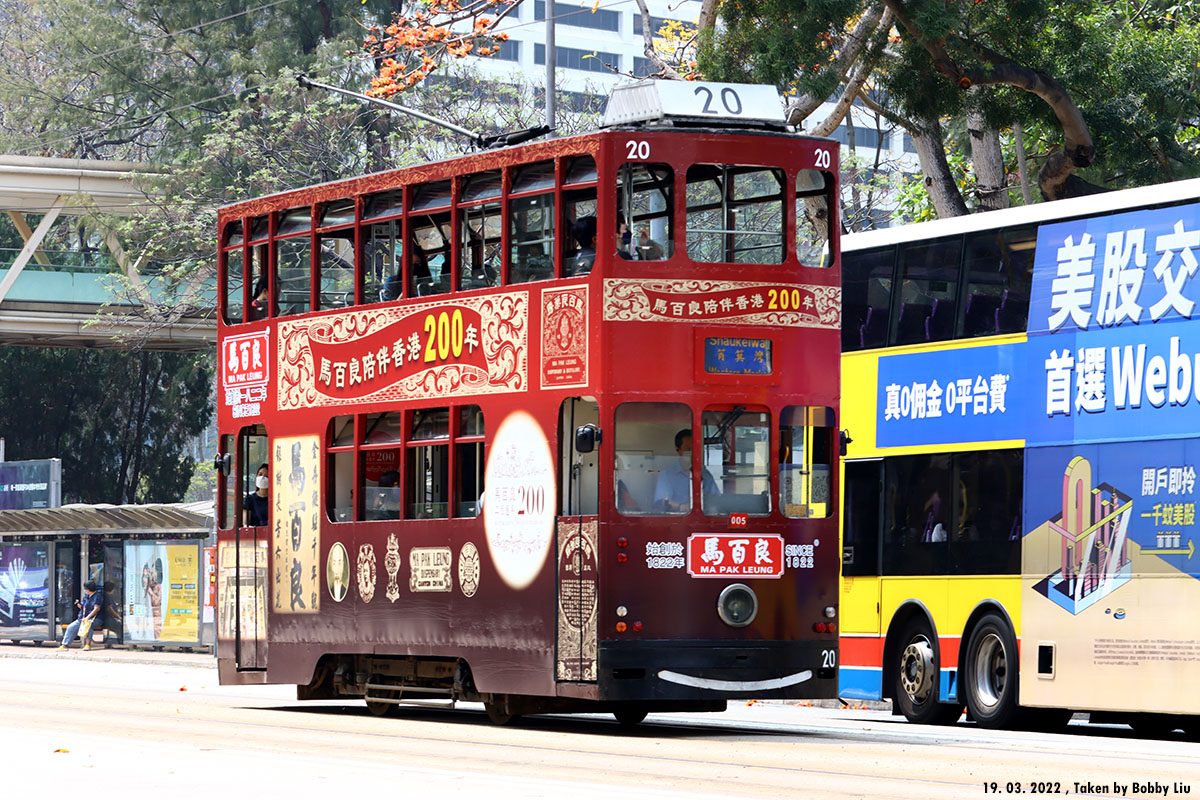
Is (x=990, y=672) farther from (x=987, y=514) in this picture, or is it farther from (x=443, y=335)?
(x=443, y=335)

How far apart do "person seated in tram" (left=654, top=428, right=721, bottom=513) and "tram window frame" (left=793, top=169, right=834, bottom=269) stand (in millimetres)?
1819

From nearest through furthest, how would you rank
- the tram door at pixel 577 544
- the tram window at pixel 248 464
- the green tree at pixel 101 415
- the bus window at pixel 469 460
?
the tram door at pixel 577 544 < the bus window at pixel 469 460 < the tram window at pixel 248 464 < the green tree at pixel 101 415

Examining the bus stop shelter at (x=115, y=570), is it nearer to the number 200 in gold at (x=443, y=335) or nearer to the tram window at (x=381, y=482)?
the tram window at (x=381, y=482)

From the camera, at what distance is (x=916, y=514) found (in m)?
19.6

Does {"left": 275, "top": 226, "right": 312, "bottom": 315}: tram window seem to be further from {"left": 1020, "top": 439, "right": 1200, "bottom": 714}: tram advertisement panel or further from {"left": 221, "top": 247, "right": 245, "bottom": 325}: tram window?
{"left": 1020, "top": 439, "right": 1200, "bottom": 714}: tram advertisement panel

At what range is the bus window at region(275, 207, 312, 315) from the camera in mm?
19562

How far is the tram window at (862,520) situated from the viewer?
2020 centimetres

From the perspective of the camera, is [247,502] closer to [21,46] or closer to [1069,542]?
[1069,542]

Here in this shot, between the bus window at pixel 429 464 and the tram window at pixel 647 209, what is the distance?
2.57 m

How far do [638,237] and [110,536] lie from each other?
971 inches

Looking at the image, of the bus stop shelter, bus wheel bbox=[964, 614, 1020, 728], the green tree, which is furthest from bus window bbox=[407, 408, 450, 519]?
the green tree

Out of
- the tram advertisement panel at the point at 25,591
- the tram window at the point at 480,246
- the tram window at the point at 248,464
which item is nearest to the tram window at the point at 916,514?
the tram window at the point at 480,246

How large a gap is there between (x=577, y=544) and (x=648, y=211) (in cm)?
273

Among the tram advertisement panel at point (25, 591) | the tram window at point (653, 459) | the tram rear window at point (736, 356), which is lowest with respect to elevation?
the tram advertisement panel at point (25, 591)
